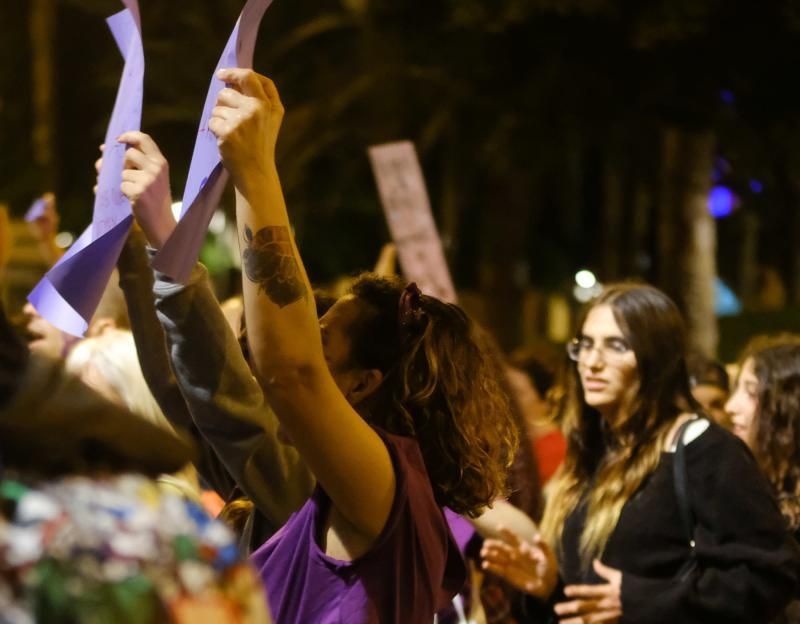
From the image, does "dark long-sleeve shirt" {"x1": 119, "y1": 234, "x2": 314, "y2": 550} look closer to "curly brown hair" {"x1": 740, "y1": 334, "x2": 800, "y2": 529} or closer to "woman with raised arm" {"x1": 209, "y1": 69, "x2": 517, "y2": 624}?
"woman with raised arm" {"x1": 209, "y1": 69, "x2": 517, "y2": 624}

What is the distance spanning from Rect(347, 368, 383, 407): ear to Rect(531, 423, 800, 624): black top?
1.47 m

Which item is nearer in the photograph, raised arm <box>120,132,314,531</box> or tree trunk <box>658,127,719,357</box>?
raised arm <box>120,132,314,531</box>

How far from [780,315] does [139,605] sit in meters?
17.7

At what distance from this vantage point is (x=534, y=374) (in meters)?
8.23

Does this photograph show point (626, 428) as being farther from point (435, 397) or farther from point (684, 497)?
point (435, 397)

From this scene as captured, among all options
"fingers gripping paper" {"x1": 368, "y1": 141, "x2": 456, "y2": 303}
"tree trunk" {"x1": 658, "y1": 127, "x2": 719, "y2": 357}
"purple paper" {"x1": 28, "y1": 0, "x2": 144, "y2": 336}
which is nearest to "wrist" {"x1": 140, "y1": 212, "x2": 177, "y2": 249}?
"purple paper" {"x1": 28, "y1": 0, "x2": 144, "y2": 336}

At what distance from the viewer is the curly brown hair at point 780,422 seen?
15.7 feet

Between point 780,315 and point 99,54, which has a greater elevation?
point 99,54

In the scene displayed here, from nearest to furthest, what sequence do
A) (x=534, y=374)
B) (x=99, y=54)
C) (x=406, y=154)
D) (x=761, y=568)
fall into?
(x=761, y=568) → (x=406, y=154) → (x=534, y=374) → (x=99, y=54)

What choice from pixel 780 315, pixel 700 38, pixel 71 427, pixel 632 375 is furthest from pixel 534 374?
pixel 780 315

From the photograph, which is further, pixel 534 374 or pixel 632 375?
pixel 534 374

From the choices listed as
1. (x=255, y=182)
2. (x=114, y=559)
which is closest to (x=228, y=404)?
(x=255, y=182)

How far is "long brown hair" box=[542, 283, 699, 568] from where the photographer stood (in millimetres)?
4262

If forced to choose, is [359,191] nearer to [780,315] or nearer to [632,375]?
[780,315]
